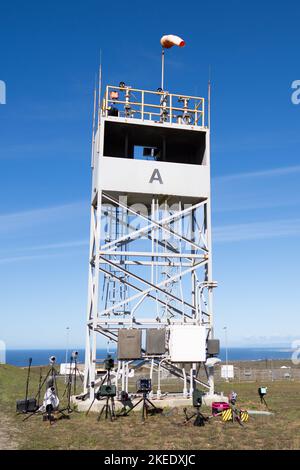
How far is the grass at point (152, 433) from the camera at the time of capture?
14.3 metres

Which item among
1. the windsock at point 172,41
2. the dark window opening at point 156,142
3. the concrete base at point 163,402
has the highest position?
the windsock at point 172,41

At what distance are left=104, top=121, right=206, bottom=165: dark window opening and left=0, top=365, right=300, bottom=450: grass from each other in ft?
49.4

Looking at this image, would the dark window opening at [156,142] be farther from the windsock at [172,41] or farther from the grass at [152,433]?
the grass at [152,433]

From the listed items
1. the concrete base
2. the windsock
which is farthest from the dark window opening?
the concrete base

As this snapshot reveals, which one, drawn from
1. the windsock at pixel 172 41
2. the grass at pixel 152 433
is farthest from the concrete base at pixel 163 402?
the windsock at pixel 172 41

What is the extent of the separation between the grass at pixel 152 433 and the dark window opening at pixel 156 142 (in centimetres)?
1506

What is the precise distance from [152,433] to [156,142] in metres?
18.2

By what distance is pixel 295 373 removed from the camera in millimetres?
53531

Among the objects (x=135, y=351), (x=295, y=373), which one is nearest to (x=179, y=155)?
(x=135, y=351)

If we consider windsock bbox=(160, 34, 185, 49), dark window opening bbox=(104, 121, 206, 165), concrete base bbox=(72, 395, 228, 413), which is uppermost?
windsock bbox=(160, 34, 185, 49)

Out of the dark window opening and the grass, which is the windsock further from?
the grass

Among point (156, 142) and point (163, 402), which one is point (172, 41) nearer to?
point (156, 142)

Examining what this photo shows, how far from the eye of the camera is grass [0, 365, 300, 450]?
1428 centimetres
